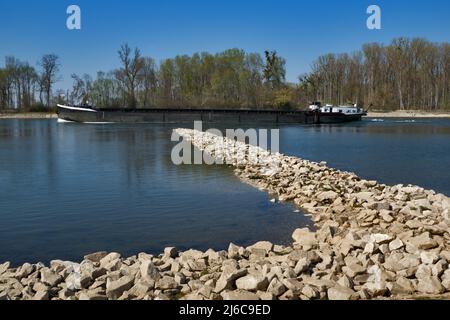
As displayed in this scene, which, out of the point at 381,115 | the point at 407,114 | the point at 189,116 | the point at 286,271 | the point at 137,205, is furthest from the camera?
the point at 407,114

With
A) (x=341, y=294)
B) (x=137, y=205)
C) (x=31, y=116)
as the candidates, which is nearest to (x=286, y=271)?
(x=341, y=294)

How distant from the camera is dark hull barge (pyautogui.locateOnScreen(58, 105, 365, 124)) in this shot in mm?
71812

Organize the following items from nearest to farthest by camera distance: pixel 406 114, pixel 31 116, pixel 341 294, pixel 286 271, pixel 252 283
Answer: pixel 341 294, pixel 252 283, pixel 286 271, pixel 31 116, pixel 406 114

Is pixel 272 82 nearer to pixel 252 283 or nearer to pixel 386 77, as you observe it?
pixel 386 77

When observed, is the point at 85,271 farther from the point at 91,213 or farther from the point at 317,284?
the point at 91,213

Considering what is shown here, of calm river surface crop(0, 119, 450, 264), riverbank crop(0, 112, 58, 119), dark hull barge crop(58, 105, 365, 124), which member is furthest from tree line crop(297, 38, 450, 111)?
calm river surface crop(0, 119, 450, 264)

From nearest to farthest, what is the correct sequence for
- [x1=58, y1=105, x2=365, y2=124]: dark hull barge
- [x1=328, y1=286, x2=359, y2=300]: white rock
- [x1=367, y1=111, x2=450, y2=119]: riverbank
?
[x1=328, y1=286, x2=359, y2=300]: white rock → [x1=58, y1=105, x2=365, y2=124]: dark hull barge → [x1=367, y1=111, x2=450, y2=119]: riverbank

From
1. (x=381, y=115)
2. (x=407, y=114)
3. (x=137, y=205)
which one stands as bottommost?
(x=137, y=205)

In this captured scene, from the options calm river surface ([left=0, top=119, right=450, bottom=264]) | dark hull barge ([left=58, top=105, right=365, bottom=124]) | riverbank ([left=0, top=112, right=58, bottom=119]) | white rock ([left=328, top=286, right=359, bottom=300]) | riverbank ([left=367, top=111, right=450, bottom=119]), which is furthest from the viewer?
riverbank ([left=367, top=111, right=450, bottom=119])

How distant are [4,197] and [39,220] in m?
3.41

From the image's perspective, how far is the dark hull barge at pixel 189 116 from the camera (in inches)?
2827

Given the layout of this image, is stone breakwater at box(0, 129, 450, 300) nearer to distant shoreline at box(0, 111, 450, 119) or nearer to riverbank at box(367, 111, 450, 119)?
distant shoreline at box(0, 111, 450, 119)

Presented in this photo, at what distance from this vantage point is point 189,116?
243ft

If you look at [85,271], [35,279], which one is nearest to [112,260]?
[85,271]
